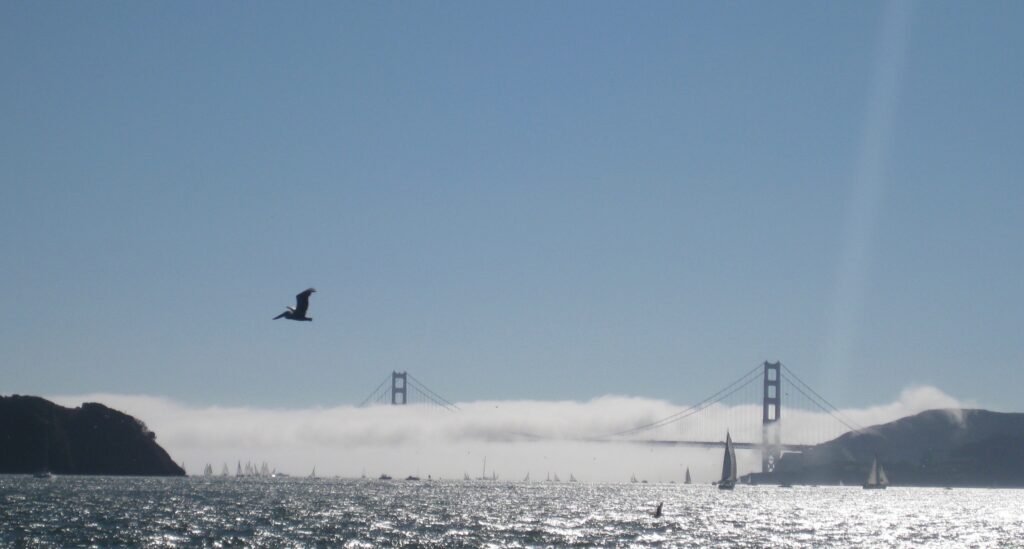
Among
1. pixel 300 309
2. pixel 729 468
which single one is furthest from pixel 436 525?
pixel 729 468

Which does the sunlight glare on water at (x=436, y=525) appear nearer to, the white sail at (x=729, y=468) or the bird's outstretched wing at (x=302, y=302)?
the bird's outstretched wing at (x=302, y=302)

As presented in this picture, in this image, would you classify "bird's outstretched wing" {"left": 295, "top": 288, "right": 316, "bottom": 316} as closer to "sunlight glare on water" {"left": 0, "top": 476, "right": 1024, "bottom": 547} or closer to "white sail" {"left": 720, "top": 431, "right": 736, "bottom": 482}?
"sunlight glare on water" {"left": 0, "top": 476, "right": 1024, "bottom": 547}

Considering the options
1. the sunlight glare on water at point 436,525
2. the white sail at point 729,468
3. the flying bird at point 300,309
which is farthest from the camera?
the white sail at point 729,468

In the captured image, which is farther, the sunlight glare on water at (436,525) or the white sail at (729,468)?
the white sail at (729,468)

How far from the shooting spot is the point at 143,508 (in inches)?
3696

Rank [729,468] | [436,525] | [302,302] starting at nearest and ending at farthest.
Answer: [302,302]
[436,525]
[729,468]

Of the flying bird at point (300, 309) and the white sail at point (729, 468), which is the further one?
the white sail at point (729, 468)

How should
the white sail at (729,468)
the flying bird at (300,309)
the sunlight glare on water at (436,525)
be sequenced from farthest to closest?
the white sail at (729,468) < the sunlight glare on water at (436,525) < the flying bird at (300,309)

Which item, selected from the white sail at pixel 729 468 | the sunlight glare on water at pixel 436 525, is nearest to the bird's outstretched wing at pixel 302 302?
the sunlight glare on water at pixel 436 525

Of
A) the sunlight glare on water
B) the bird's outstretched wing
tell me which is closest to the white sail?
the sunlight glare on water

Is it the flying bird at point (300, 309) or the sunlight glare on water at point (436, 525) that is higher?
the flying bird at point (300, 309)

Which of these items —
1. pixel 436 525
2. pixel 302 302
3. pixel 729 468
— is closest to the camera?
pixel 302 302

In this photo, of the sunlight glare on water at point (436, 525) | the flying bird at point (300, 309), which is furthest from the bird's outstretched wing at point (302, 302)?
the sunlight glare on water at point (436, 525)

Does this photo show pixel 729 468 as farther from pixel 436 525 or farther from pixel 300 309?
pixel 300 309
